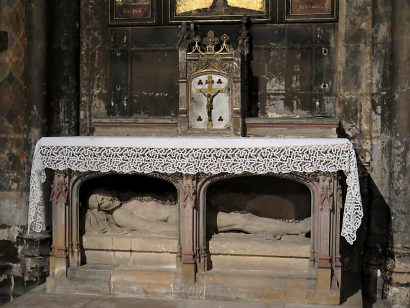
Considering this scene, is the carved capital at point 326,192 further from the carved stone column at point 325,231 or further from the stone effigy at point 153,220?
the stone effigy at point 153,220

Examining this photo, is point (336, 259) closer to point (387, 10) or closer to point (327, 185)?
point (327, 185)

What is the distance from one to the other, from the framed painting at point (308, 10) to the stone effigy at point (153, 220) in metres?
2.44

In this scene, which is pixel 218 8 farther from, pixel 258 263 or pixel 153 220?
pixel 258 263

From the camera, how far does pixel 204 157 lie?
19.7 feet

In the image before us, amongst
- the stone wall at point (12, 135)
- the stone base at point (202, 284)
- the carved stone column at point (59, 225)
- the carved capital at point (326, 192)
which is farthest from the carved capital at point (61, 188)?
the carved capital at point (326, 192)

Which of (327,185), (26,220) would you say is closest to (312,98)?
(327,185)

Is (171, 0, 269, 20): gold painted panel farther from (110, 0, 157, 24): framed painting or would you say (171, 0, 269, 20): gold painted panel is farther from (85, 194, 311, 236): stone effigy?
(85, 194, 311, 236): stone effigy

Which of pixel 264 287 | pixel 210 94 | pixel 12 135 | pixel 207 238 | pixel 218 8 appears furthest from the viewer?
pixel 218 8

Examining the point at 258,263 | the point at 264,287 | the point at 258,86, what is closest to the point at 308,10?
the point at 258,86

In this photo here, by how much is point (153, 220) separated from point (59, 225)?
943 mm

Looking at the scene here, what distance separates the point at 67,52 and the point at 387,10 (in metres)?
3.69

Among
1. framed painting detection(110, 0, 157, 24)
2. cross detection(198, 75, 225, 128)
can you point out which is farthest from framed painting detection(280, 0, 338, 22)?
framed painting detection(110, 0, 157, 24)

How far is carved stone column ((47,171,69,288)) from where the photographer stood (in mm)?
6293

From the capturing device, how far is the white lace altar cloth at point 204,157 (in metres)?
5.79
